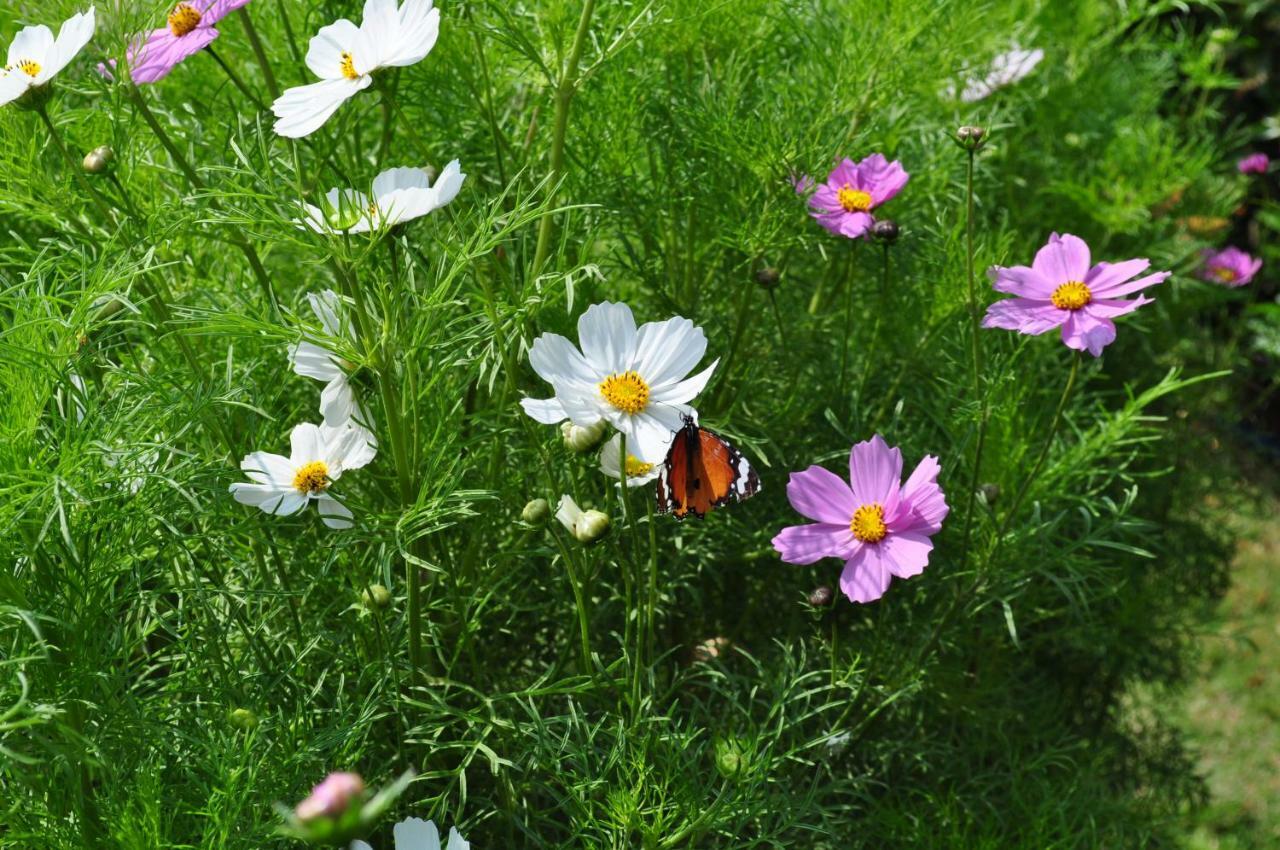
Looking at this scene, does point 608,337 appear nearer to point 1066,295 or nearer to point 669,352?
point 669,352

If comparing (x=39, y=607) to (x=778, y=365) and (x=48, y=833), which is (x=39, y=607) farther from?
(x=778, y=365)

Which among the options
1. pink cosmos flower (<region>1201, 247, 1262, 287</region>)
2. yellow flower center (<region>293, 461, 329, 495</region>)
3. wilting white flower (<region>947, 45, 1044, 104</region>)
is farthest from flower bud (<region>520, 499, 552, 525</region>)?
pink cosmos flower (<region>1201, 247, 1262, 287</region>)

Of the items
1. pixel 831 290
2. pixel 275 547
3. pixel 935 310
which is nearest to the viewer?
pixel 275 547

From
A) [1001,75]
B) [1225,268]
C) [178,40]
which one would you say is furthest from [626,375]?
[1225,268]

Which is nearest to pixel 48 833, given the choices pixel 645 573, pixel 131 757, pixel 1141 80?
pixel 131 757

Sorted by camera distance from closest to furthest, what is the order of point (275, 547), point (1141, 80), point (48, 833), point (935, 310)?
point (48, 833) → point (275, 547) → point (935, 310) → point (1141, 80)

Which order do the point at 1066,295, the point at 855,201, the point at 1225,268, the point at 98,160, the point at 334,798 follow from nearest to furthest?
the point at 334,798 < the point at 98,160 < the point at 1066,295 < the point at 855,201 < the point at 1225,268
